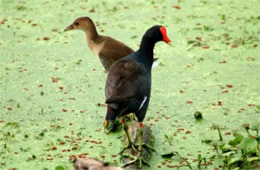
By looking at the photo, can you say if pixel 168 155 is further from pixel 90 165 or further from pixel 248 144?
pixel 90 165

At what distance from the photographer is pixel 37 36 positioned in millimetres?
5723

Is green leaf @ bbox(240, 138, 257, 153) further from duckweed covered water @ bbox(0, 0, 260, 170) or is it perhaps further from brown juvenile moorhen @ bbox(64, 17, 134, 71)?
brown juvenile moorhen @ bbox(64, 17, 134, 71)

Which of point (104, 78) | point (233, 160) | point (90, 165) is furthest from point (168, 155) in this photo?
point (104, 78)

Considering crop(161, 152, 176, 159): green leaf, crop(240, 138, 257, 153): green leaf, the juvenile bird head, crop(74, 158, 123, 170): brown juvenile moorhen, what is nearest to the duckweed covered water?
crop(161, 152, 176, 159): green leaf

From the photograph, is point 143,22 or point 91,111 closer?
point 91,111

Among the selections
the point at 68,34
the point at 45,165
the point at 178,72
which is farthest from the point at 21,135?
the point at 68,34

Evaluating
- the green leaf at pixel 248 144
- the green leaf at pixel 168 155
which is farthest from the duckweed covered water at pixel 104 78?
the green leaf at pixel 248 144

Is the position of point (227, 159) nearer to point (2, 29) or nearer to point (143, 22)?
point (143, 22)

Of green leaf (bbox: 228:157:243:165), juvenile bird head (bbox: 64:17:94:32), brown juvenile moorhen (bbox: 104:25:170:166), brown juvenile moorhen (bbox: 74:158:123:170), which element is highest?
juvenile bird head (bbox: 64:17:94:32)

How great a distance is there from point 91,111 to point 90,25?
754mm

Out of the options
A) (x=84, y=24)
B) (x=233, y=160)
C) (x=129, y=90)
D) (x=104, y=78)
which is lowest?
(x=233, y=160)

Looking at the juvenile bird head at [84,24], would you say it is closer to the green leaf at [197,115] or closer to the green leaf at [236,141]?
the green leaf at [197,115]

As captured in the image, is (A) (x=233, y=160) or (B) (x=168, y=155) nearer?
(A) (x=233, y=160)

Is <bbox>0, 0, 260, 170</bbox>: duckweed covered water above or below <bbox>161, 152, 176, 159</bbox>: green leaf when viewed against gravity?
above
